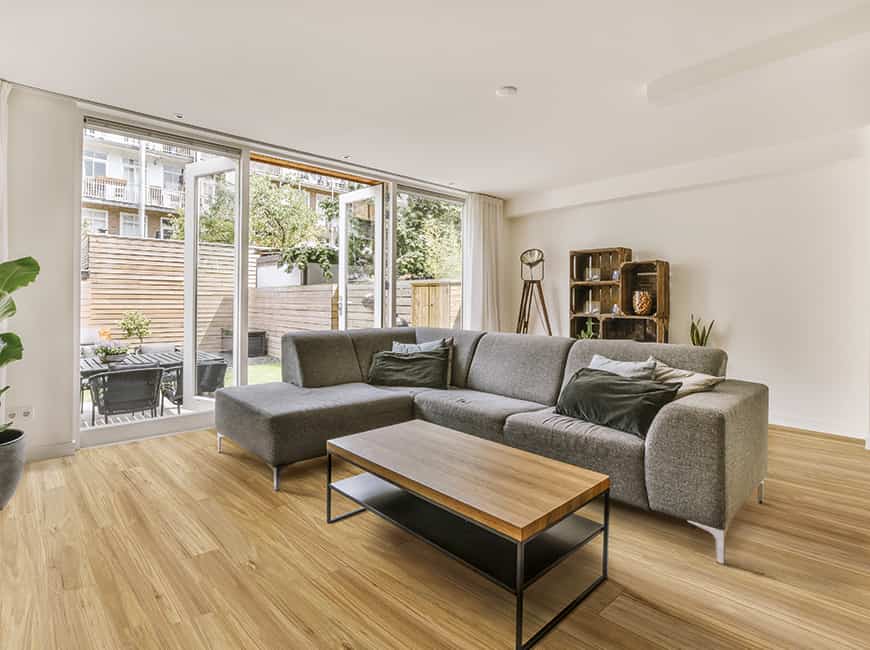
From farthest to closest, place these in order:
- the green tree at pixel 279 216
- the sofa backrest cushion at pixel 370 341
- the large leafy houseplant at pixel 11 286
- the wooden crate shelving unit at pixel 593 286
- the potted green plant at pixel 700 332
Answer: the green tree at pixel 279 216 → the wooden crate shelving unit at pixel 593 286 → the potted green plant at pixel 700 332 → the sofa backrest cushion at pixel 370 341 → the large leafy houseplant at pixel 11 286

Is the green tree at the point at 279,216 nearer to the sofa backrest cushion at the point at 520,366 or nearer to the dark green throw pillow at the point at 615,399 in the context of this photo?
the sofa backrest cushion at the point at 520,366

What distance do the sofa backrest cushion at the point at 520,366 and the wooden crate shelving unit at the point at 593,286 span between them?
1794mm

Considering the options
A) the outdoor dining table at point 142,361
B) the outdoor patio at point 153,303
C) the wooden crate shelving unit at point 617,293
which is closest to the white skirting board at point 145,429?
the outdoor patio at point 153,303

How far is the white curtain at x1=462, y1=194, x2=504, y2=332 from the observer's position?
228 inches

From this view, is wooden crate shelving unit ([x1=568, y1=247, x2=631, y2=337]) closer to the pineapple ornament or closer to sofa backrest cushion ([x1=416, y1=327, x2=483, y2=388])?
the pineapple ornament

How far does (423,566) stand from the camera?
1.93 meters

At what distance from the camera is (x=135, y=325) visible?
3.78 metres

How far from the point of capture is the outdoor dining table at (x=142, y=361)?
11.4 feet

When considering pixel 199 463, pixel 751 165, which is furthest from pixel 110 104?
pixel 751 165

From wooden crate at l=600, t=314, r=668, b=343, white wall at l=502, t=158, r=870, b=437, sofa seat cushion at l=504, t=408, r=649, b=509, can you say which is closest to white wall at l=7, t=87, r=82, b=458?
sofa seat cushion at l=504, t=408, r=649, b=509

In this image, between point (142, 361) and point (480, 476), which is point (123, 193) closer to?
point (142, 361)

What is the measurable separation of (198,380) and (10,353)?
163cm

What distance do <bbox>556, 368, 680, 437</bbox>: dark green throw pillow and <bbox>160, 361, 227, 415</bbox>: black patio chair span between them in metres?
2.93

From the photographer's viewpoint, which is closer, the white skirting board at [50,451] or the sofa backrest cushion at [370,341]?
the white skirting board at [50,451]
